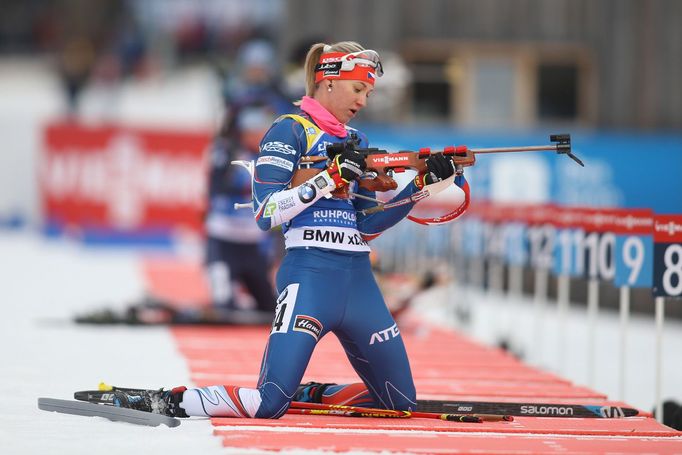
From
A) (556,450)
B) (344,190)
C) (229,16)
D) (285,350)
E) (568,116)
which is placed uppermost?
(229,16)

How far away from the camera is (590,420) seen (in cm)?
702

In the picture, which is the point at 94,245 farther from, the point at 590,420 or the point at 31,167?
the point at 590,420

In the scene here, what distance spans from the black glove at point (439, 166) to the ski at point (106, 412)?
5.61 ft

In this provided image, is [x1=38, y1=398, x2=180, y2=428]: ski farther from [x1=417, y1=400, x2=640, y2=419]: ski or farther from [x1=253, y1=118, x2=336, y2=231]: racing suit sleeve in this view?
[x1=417, y1=400, x2=640, y2=419]: ski

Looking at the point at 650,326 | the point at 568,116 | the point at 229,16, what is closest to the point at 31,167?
the point at 229,16

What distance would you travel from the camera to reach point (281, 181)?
6.45 metres

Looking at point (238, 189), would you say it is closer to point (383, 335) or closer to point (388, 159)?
point (383, 335)

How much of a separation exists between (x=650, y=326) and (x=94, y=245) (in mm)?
11971

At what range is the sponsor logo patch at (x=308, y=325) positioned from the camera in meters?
6.33

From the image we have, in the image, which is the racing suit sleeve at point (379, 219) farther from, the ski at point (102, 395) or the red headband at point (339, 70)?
the ski at point (102, 395)

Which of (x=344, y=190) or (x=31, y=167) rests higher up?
(x=31, y=167)

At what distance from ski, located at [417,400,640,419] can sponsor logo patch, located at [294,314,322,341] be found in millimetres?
955

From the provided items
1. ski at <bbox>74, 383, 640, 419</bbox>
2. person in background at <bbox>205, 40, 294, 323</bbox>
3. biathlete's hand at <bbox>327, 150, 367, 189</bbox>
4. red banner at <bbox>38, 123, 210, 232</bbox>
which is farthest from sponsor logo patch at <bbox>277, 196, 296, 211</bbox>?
red banner at <bbox>38, 123, 210, 232</bbox>

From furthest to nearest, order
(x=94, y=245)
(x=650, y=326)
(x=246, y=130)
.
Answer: (x=94, y=245) → (x=650, y=326) → (x=246, y=130)
